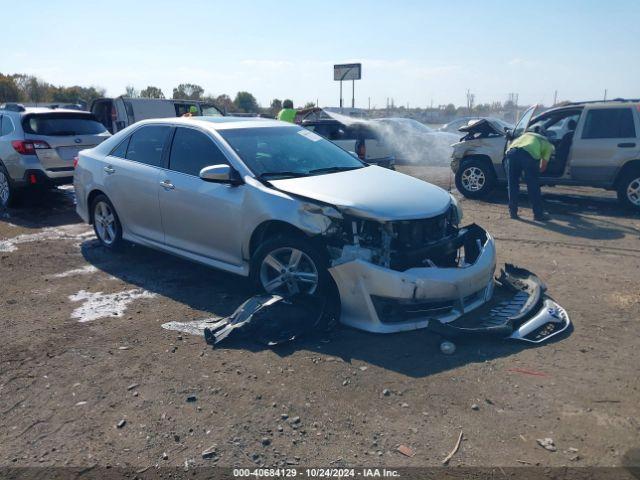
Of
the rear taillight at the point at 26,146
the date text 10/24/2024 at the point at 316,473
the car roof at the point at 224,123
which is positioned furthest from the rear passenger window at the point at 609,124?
the rear taillight at the point at 26,146

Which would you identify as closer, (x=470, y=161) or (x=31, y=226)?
(x=31, y=226)

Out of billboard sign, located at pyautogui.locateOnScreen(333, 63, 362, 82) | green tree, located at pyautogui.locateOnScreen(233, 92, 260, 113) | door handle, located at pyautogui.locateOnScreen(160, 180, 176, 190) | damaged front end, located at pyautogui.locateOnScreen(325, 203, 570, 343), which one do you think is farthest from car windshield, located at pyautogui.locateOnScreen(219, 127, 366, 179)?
green tree, located at pyautogui.locateOnScreen(233, 92, 260, 113)

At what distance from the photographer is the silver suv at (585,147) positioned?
893 cm

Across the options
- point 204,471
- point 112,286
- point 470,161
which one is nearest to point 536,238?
point 470,161

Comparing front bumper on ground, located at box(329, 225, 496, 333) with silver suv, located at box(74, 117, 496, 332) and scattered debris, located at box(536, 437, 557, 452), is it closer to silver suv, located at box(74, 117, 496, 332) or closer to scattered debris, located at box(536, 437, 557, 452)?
silver suv, located at box(74, 117, 496, 332)

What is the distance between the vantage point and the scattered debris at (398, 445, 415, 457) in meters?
2.78

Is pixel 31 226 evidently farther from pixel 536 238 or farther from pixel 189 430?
pixel 536 238

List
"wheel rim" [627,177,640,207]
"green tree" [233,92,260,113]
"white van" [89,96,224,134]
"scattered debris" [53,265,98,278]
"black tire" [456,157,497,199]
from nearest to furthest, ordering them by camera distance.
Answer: "scattered debris" [53,265,98,278]
"wheel rim" [627,177,640,207]
"black tire" [456,157,497,199]
"white van" [89,96,224,134]
"green tree" [233,92,260,113]

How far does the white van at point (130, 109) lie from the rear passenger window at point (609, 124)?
1051 cm

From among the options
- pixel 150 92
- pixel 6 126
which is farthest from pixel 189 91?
pixel 6 126

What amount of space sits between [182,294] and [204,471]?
2696 millimetres

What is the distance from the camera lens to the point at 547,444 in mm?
2836

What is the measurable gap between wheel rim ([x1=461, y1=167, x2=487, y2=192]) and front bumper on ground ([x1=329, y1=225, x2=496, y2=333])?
6.45m

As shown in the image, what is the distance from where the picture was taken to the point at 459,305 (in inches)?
168
